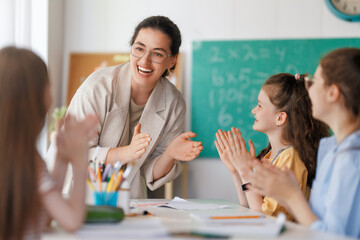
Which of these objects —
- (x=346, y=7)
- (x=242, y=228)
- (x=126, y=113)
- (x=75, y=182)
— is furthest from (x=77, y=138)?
(x=346, y=7)

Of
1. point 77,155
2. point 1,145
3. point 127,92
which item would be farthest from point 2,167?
point 127,92

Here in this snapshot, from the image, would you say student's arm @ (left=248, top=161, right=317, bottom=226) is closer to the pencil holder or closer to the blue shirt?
the blue shirt

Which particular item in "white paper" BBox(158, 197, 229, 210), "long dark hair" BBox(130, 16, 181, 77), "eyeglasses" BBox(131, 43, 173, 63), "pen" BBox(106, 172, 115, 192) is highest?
"long dark hair" BBox(130, 16, 181, 77)

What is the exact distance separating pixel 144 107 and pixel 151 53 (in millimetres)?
284

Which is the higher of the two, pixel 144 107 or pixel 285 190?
pixel 144 107

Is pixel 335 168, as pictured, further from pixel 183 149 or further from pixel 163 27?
pixel 163 27

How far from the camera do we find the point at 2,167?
3.14 feet

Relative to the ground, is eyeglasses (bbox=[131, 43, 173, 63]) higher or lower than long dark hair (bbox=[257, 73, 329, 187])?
higher

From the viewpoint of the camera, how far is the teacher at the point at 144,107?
6.88 feet

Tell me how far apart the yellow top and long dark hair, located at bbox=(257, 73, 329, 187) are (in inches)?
2.8

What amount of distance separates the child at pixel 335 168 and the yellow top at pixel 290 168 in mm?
283

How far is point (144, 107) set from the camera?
7.51 feet

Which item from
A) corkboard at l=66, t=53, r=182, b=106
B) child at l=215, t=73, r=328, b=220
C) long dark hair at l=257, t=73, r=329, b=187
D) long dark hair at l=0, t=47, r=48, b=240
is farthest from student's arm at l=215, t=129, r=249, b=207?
corkboard at l=66, t=53, r=182, b=106

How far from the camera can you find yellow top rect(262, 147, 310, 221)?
164 cm
